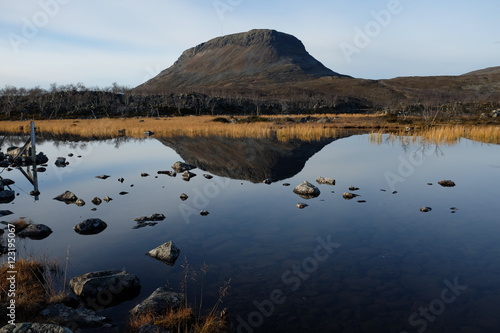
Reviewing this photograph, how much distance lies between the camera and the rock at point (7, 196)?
1575 centimetres

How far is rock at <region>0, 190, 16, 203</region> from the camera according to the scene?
1575 cm

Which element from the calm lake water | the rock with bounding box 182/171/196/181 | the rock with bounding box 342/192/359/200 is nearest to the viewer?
the calm lake water

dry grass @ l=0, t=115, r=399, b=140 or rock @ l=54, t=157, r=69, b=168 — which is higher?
dry grass @ l=0, t=115, r=399, b=140

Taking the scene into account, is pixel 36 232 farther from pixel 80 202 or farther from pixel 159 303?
pixel 159 303

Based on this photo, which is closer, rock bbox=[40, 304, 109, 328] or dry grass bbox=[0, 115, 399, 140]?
rock bbox=[40, 304, 109, 328]

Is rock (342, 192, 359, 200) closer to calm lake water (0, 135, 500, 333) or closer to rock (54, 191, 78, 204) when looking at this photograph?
calm lake water (0, 135, 500, 333)

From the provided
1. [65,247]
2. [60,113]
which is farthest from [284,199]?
[60,113]

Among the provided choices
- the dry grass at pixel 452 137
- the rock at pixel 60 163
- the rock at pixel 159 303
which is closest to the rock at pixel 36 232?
the rock at pixel 159 303

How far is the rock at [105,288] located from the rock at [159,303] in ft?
2.48

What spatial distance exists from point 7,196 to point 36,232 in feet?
20.5

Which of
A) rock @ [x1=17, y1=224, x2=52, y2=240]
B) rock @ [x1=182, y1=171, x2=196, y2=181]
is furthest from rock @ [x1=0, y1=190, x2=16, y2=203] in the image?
rock @ [x1=182, y1=171, x2=196, y2=181]

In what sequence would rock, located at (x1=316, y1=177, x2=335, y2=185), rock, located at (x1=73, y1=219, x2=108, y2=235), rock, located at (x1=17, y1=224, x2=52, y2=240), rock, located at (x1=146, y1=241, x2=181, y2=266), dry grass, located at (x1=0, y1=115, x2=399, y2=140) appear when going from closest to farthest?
1. rock, located at (x1=146, y1=241, x2=181, y2=266)
2. rock, located at (x1=17, y1=224, x2=52, y2=240)
3. rock, located at (x1=73, y1=219, x2=108, y2=235)
4. rock, located at (x1=316, y1=177, x2=335, y2=185)
5. dry grass, located at (x1=0, y1=115, x2=399, y2=140)

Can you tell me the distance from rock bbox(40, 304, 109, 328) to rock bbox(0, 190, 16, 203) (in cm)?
1098

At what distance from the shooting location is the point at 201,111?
86.9 m
